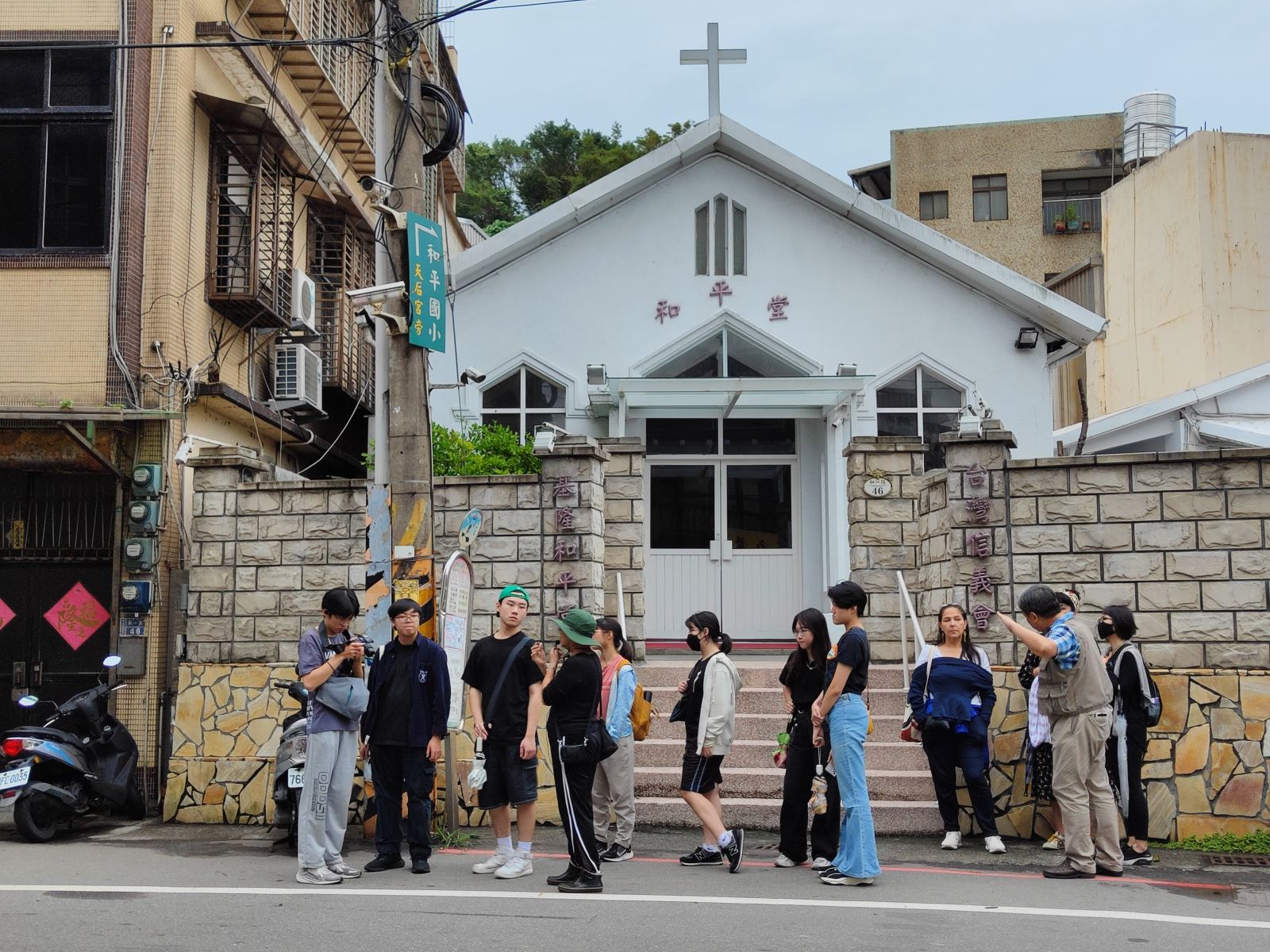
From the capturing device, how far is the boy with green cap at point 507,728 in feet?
26.2

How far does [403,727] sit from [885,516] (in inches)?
252

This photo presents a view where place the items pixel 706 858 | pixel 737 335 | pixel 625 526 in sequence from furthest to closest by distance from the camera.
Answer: pixel 737 335, pixel 625 526, pixel 706 858

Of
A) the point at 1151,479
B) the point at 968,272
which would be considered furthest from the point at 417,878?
the point at 968,272

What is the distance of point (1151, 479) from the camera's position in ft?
33.9

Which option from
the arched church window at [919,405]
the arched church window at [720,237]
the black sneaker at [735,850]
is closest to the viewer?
the black sneaker at [735,850]

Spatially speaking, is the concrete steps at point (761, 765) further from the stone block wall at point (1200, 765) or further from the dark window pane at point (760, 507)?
the dark window pane at point (760, 507)

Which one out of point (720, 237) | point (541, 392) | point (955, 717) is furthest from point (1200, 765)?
point (541, 392)

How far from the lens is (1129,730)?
9.13 meters

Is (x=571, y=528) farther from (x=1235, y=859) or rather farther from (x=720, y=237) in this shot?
(x=720, y=237)

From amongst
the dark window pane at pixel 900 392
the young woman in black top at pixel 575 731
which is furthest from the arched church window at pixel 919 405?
the young woman in black top at pixel 575 731

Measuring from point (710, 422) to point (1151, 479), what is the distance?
6.36m

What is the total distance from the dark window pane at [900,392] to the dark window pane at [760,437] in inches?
46.2

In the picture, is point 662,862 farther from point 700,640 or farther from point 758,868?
point 700,640

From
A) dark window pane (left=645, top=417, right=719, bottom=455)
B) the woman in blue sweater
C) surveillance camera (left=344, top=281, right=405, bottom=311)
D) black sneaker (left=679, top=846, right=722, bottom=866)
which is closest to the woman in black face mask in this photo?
the woman in blue sweater
